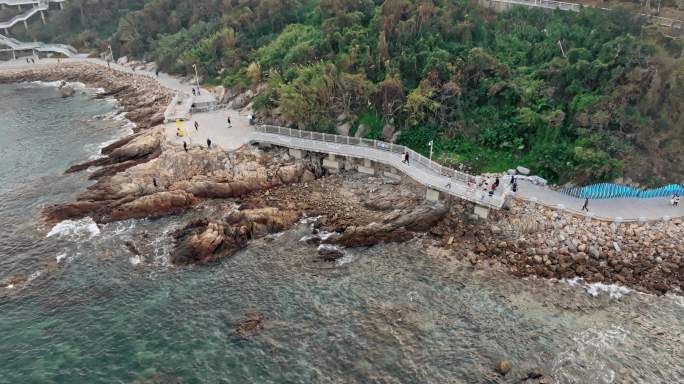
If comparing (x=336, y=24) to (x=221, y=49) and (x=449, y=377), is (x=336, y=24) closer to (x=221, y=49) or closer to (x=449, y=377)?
(x=221, y=49)

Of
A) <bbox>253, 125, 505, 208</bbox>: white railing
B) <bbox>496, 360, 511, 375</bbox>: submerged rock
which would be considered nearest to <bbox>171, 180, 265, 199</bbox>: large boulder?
<bbox>253, 125, 505, 208</bbox>: white railing

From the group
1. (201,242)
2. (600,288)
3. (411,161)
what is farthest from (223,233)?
(600,288)

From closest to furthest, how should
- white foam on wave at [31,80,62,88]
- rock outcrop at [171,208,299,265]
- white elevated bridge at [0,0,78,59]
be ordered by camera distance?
rock outcrop at [171,208,299,265]
white foam on wave at [31,80,62,88]
white elevated bridge at [0,0,78,59]

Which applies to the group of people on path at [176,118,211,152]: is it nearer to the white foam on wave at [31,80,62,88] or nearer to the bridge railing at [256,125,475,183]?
the bridge railing at [256,125,475,183]

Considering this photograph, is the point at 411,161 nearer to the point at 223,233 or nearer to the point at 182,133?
the point at 223,233

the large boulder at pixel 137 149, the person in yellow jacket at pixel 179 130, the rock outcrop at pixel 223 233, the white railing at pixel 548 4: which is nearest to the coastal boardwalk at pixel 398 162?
the person in yellow jacket at pixel 179 130

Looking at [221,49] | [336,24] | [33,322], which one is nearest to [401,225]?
[33,322]

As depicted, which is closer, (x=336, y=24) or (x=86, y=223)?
(x=86, y=223)

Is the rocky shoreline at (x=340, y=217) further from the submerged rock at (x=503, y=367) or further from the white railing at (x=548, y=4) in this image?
the white railing at (x=548, y=4)
